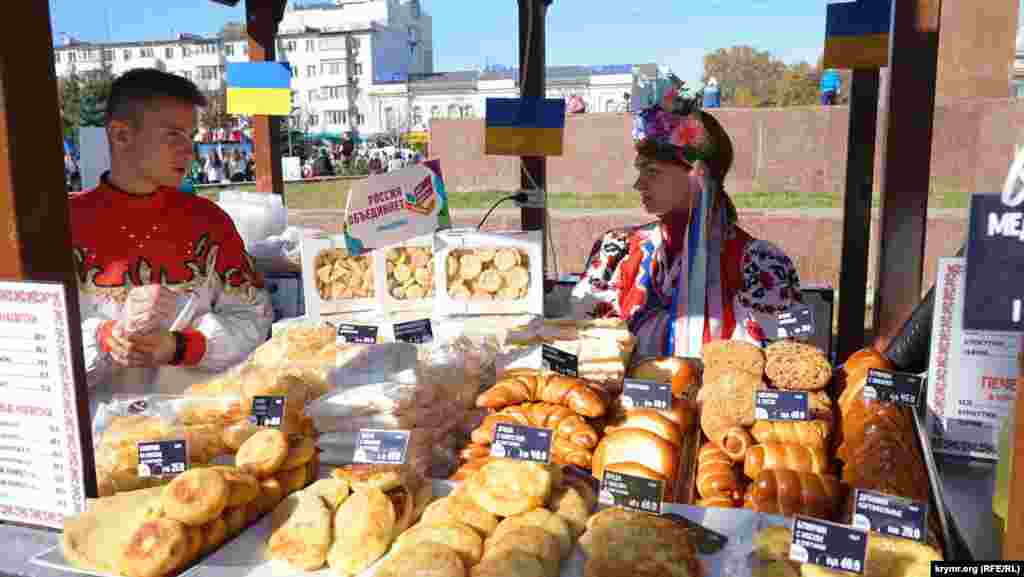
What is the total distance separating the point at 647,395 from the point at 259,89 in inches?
125

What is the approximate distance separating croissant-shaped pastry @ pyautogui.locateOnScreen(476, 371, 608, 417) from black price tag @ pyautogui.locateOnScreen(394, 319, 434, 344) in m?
0.59

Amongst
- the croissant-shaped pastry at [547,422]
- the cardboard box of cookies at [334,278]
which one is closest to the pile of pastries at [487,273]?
the cardboard box of cookies at [334,278]

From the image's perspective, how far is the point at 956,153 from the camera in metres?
8.83

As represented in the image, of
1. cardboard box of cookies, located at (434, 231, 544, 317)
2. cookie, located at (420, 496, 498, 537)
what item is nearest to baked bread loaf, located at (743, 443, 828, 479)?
cookie, located at (420, 496, 498, 537)

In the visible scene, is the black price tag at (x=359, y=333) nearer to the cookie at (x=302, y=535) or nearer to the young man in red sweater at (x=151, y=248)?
the young man in red sweater at (x=151, y=248)

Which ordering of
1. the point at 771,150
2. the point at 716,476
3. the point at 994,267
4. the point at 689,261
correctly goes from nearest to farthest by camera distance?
the point at 994,267 < the point at 716,476 < the point at 689,261 < the point at 771,150

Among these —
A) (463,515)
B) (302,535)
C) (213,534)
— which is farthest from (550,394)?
(213,534)

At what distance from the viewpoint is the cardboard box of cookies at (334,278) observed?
286 centimetres

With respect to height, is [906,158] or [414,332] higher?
[906,158]

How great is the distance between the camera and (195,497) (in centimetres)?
128

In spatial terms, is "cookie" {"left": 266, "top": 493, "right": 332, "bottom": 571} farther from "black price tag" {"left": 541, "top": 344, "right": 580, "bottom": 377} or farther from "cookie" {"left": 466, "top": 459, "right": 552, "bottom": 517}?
"black price tag" {"left": 541, "top": 344, "right": 580, "bottom": 377}

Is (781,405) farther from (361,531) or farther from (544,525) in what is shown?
(361,531)

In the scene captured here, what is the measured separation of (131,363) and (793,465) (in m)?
1.86

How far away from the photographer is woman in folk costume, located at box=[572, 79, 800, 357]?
10.2 feet
